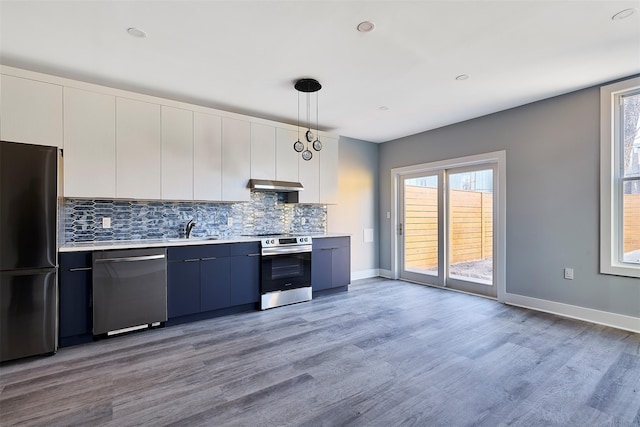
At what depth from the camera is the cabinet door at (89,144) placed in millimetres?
2994

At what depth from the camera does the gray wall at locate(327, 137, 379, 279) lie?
5410 millimetres

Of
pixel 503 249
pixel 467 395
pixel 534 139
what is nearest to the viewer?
pixel 467 395

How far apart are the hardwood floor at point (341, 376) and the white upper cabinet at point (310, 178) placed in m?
1.86

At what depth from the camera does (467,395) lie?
80.4 inches

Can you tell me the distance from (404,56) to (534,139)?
220 centimetres

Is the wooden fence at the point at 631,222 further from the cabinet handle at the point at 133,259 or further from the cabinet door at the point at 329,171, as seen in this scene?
the cabinet handle at the point at 133,259

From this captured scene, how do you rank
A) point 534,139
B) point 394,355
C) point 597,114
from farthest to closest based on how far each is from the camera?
1. point 534,139
2. point 597,114
3. point 394,355

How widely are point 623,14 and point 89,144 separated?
4504 millimetres

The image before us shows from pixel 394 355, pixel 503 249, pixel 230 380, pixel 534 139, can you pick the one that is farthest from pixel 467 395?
pixel 534 139

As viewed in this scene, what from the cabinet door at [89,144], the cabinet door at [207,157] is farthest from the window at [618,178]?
the cabinet door at [89,144]

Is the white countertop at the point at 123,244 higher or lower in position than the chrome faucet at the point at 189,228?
lower

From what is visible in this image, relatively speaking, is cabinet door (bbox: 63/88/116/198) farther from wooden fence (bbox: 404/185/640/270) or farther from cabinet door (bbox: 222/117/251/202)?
wooden fence (bbox: 404/185/640/270)

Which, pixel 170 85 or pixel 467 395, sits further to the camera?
pixel 170 85

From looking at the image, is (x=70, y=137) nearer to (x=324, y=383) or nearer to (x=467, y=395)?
(x=324, y=383)
